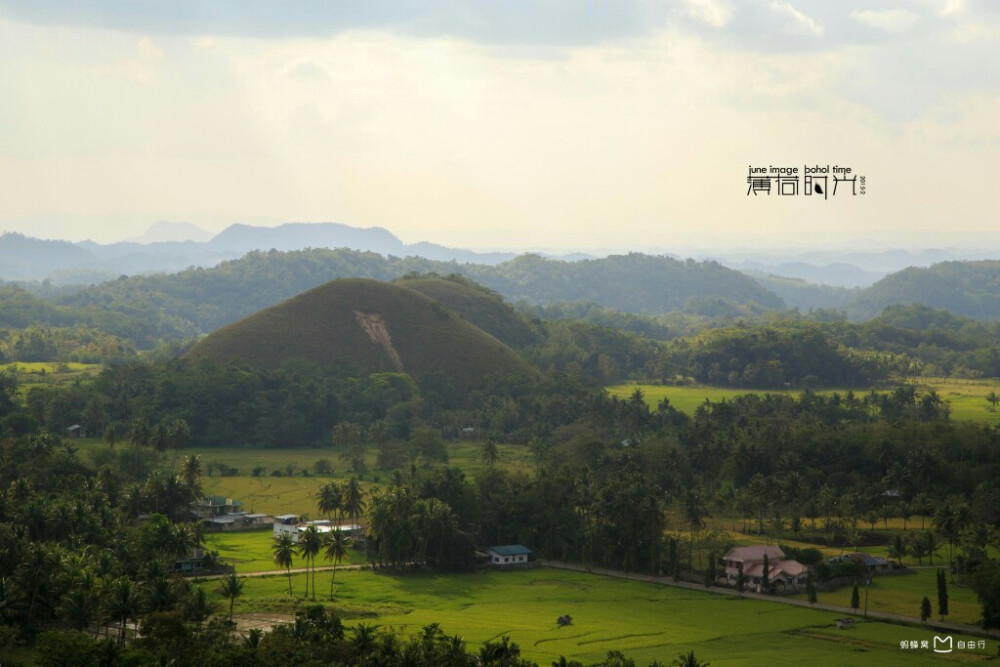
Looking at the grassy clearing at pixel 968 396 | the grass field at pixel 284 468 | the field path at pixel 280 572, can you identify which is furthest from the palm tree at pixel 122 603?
the grassy clearing at pixel 968 396

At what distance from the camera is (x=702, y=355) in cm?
17725

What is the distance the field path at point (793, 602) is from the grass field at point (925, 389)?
6153 cm

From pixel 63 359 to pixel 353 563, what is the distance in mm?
123471

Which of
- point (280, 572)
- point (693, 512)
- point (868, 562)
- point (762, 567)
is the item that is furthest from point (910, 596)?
point (280, 572)

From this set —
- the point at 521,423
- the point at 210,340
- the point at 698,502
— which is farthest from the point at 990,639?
the point at 210,340

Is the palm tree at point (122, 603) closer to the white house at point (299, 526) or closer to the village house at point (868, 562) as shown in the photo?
the white house at point (299, 526)

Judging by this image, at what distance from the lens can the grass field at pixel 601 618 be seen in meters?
50.1

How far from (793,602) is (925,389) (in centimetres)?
9935

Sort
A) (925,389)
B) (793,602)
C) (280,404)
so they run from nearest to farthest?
(793,602) → (280,404) → (925,389)

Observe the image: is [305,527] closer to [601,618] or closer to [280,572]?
[280,572]

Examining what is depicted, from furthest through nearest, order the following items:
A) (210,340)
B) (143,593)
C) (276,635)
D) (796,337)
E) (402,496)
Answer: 1. (796,337)
2. (210,340)
3. (402,496)
4. (143,593)
5. (276,635)

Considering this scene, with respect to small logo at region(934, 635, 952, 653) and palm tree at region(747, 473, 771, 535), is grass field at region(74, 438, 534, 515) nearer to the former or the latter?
palm tree at region(747, 473, 771, 535)

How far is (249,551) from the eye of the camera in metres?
70.9

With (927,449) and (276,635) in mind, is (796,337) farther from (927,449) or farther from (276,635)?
(276,635)
